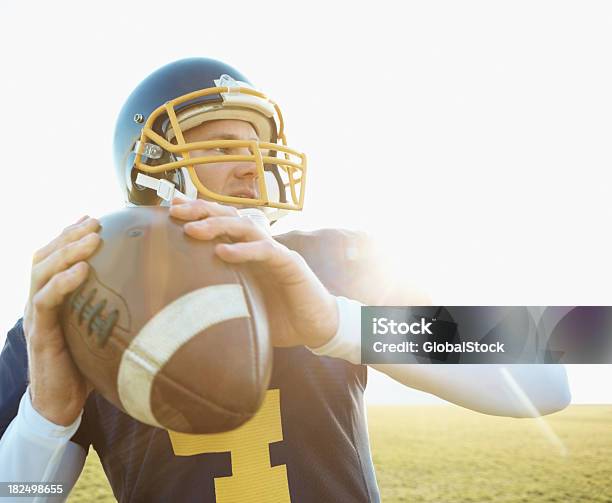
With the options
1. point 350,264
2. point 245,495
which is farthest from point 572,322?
point 245,495

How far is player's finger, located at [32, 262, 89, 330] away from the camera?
1020 millimetres

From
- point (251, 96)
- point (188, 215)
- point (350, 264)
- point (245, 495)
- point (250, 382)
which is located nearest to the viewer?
point (250, 382)

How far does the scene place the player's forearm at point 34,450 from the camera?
1.30m

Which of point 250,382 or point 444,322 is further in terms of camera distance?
point 444,322

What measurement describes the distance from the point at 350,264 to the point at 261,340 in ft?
2.41

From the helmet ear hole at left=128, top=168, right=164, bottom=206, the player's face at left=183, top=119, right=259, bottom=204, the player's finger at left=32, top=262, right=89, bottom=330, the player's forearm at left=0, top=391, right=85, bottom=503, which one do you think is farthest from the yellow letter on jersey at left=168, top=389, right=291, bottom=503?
the helmet ear hole at left=128, top=168, right=164, bottom=206

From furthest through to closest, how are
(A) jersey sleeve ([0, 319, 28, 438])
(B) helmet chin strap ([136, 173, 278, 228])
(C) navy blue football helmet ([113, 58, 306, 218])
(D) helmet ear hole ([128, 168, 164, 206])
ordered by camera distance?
(D) helmet ear hole ([128, 168, 164, 206]) → (C) navy blue football helmet ([113, 58, 306, 218]) → (B) helmet chin strap ([136, 173, 278, 228]) → (A) jersey sleeve ([0, 319, 28, 438])

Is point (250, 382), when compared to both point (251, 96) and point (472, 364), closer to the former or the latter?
point (472, 364)

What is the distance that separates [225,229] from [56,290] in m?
0.30

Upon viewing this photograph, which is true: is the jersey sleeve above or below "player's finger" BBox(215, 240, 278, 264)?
below

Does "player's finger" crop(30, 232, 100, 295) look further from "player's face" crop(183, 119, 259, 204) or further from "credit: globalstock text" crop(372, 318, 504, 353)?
"player's face" crop(183, 119, 259, 204)

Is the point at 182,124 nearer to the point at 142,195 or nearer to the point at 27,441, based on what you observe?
the point at 142,195

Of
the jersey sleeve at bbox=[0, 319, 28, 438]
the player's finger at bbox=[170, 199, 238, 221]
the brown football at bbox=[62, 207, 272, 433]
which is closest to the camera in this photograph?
the brown football at bbox=[62, 207, 272, 433]

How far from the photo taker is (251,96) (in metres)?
2.02
